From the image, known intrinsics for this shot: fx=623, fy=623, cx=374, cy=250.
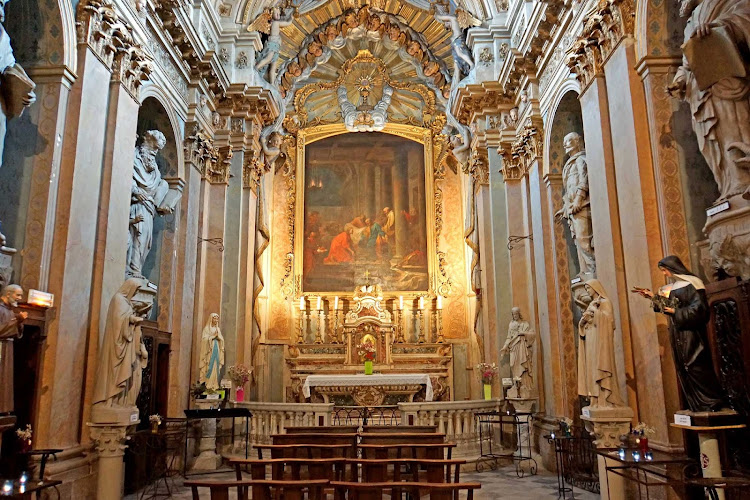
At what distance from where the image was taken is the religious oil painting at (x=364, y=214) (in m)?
16.8

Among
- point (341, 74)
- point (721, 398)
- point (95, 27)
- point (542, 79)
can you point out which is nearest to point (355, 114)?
point (341, 74)

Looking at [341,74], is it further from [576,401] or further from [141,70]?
[576,401]

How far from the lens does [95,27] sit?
745 cm

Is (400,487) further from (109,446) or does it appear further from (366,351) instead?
(366,351)

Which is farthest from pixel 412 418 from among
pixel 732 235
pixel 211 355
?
pixel 732 235

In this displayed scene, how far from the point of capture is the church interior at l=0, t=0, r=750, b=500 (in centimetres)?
588

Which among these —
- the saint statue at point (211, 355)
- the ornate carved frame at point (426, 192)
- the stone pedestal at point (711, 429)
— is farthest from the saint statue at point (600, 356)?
the ornate carved frame at point (426, 192)

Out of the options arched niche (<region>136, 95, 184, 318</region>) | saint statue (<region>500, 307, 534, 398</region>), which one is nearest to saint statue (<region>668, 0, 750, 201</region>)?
saint statue (<region>500, 307, 534, 398</region>)

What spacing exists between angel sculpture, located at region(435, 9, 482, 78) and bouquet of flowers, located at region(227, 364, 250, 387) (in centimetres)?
767

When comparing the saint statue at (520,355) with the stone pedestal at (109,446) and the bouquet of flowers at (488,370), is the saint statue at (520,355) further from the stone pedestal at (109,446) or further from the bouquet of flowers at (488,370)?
the stone pedestal at (109,446)

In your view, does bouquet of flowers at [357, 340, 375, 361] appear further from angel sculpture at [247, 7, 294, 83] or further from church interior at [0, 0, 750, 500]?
angel sculpture at [247, 7, 294, 83]

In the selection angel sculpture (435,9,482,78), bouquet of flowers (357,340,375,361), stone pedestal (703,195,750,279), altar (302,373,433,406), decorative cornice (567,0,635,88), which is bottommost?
altar (302,373,433,406)

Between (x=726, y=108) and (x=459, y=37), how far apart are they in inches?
335

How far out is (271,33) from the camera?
13430 millimetres
